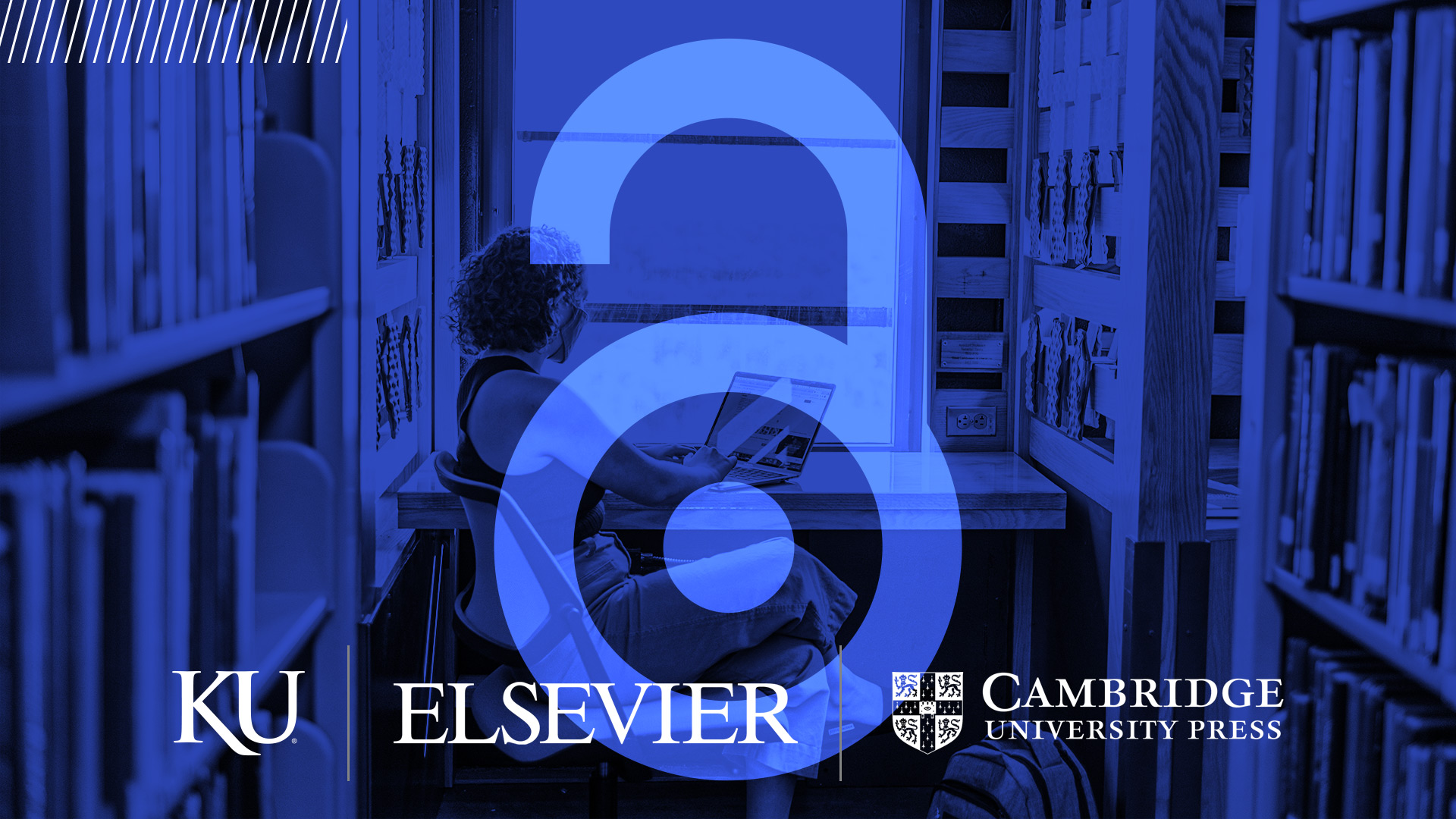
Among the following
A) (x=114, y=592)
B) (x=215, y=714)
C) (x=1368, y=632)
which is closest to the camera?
(x=114, y=592)

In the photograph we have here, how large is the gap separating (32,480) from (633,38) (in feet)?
7.72

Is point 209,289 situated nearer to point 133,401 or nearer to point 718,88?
point 133,401

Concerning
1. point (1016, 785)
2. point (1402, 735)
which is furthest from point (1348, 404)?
point (1016, 785)

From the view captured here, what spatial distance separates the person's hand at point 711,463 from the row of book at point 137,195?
49.0 inches

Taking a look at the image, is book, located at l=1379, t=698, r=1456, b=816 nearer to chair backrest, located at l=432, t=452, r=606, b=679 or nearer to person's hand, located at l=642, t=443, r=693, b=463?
chair backrest, located at l=432, t=452, r=606, b=679

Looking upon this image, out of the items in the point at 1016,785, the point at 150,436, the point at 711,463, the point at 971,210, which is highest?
the point at 971,210

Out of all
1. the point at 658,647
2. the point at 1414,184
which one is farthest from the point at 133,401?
the point at 1414,184

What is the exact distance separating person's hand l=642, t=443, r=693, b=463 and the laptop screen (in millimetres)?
62

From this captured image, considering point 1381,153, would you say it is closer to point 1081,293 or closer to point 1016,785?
point 1081,293

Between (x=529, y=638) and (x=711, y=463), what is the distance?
0.65 metres

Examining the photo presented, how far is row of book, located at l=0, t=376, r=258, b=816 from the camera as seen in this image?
725mm

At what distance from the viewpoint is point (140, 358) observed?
0.83 m

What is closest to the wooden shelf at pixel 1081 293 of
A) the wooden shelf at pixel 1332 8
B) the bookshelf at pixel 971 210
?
the bookshelf at pixel 971 210

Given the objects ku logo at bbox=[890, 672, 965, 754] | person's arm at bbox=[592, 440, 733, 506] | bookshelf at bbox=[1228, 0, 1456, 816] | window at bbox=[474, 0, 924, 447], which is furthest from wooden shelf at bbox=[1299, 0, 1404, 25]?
ku logo at bbox=[890, 672, 965, 754]
